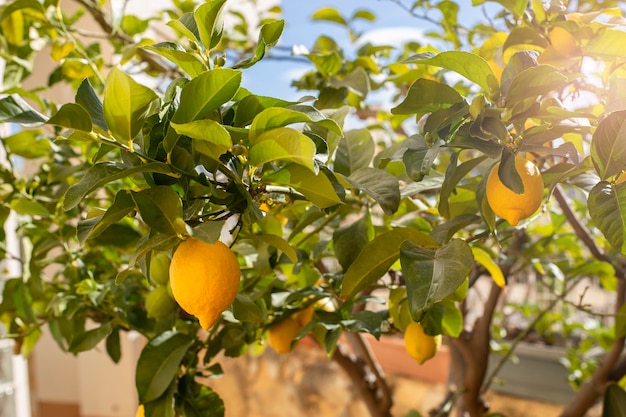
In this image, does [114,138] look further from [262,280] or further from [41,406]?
[41,406]

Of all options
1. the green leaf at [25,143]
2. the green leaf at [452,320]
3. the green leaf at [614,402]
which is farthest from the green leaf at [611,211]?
the green leaf at [25,143]

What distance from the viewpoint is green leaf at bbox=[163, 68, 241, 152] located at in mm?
324

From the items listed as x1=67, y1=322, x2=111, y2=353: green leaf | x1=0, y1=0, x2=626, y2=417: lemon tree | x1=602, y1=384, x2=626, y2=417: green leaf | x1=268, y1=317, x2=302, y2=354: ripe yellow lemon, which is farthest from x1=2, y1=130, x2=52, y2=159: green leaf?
x1=602, y1=384, x2=626, y2=417: green leaf

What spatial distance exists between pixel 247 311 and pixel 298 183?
0.14 m

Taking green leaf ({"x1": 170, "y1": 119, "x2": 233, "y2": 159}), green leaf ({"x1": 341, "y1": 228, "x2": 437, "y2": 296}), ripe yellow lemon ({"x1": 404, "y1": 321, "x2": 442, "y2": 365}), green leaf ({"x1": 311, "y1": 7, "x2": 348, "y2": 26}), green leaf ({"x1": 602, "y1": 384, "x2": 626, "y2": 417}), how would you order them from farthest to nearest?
green leaf ({"x1": 311, "y1": 7, "x2": 348, "y2": 26}), green leaf ({"x1": 602, "y1": 384, "x2": 626, "y2": 417}), ripe yellow lemon ({"x1": 404, "y1": 321, "x2": 442, "y2": 365}), green leaf ({"x1": 341, "y1": 228, "x2": 437, "y2": 296}), green leaf ({"x1": 170, "y1": 119, "x2": 233, "y2": 159})

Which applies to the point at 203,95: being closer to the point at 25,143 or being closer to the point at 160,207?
the point at 160,207

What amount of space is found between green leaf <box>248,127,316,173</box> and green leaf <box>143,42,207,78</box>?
75 mm

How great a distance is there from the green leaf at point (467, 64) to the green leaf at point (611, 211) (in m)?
0.09

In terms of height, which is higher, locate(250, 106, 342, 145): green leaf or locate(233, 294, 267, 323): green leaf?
locate(250, 106, 342, 145): green leaf

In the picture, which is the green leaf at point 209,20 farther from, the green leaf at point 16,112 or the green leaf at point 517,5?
the green leaf at point 517,5

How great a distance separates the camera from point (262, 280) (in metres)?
0.60

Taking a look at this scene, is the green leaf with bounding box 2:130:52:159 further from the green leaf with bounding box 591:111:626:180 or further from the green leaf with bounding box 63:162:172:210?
the green leaf with bounding box 591:111:626:180

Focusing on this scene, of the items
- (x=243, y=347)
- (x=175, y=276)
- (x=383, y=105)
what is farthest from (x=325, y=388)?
(x=175, y=276)

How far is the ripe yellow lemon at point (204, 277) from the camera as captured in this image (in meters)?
0.34
